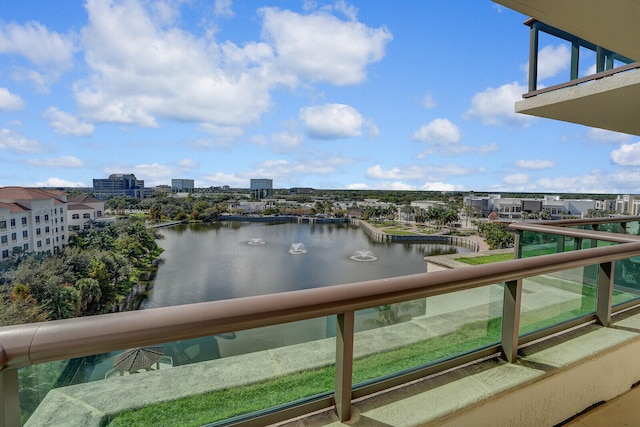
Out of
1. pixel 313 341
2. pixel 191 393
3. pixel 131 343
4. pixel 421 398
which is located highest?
pixel 131 343

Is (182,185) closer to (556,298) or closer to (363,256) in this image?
(363,256)

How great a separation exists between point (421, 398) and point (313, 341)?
1.58ft

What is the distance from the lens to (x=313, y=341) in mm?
1194

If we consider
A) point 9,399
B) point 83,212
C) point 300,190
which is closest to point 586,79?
point 9,399

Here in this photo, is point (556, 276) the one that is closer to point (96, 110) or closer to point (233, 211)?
point (233, 211)

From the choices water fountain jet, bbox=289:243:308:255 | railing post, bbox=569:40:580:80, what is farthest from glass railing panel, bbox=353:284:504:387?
water fountain jet, bbox=289:243:308:255

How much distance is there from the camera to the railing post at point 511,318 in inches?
61.8

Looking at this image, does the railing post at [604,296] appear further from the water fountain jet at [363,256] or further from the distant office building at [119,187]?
the distant office building at [119,187]

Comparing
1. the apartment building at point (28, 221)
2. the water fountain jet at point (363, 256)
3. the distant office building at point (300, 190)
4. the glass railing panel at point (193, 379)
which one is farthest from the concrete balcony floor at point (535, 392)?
the distant office building at point (300, 190)

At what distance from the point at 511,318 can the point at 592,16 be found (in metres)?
1.68

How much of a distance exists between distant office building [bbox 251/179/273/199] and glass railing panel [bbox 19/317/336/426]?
334 ft

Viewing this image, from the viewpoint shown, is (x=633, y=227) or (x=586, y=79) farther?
(x=586, y=79)

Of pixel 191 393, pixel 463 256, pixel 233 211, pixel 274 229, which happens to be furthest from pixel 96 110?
pixel 191 393

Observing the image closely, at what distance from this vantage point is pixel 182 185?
291ft
